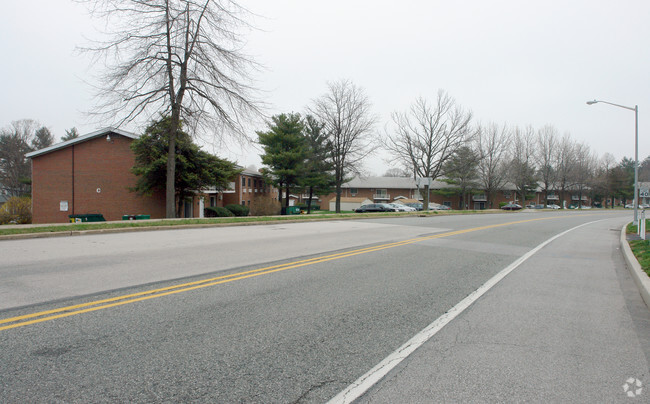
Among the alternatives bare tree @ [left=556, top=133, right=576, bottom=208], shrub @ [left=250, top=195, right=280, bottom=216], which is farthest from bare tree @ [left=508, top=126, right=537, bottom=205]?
shrub @ [left=250, top=195, right=280, bottom=216]

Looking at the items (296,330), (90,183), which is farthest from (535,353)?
(90,183)

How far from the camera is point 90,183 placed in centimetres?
3044

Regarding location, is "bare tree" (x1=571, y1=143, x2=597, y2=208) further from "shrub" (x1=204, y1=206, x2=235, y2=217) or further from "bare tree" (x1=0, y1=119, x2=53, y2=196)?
"bare tree" (x1=0, y1=119, x2=53, y2=196)

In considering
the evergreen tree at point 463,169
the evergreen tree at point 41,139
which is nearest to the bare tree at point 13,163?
the evergreen tree at point 41,139

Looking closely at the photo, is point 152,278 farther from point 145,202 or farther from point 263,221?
point 145,202

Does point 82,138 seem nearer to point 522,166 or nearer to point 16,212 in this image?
point 16,212

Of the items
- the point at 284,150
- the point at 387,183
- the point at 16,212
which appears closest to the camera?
the point at 16,212

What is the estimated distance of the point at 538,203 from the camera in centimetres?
9825

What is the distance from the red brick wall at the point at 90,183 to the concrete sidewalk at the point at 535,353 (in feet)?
99.9

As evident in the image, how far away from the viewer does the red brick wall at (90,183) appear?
1177 inches

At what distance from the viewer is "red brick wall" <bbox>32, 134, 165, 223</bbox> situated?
29.9 metres

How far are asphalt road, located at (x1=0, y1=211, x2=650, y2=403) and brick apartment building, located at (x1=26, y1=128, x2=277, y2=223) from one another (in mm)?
23965

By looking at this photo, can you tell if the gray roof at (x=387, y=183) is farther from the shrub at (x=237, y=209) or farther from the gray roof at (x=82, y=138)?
the gray roof at (x=82, y=138)

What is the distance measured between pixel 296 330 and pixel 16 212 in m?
36.1
